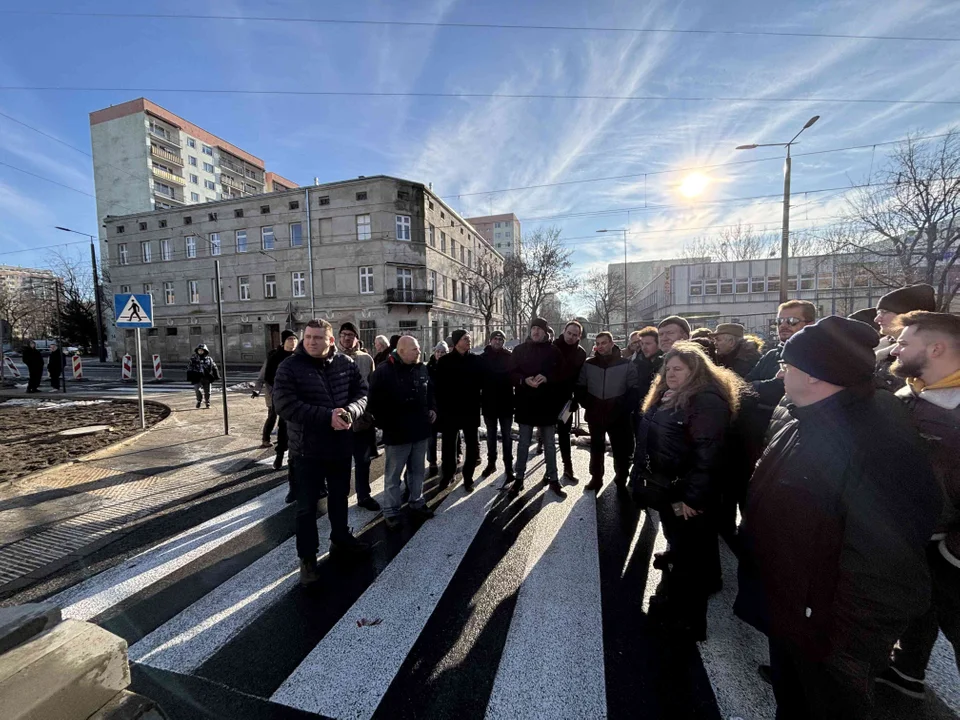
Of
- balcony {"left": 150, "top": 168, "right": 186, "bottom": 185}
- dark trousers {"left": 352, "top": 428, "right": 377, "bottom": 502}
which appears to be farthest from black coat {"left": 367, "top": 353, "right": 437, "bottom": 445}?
balcony {"left": 150, "top": 168, "right": 186, "bottom": 185}

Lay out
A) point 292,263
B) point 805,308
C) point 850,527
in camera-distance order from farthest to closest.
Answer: point 292,263 → point 805,308 → point 850,527

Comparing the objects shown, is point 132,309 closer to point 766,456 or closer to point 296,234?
point 766,456

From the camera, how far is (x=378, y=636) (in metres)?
2.60

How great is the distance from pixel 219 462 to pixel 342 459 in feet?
13.0

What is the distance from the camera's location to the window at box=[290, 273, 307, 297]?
3124 centimetres

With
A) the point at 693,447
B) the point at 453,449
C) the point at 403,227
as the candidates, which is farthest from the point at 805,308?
the point at 403,227

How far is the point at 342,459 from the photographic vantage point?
135 inches

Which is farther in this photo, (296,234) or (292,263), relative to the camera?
(296,234)

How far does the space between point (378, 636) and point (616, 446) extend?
366 cm

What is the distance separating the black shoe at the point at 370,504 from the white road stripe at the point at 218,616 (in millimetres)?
920

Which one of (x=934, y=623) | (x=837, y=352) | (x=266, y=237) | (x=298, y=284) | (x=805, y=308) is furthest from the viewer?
(x=266, y=237)

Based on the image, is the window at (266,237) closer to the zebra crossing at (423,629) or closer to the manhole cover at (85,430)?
the manhole cover at (85,430)

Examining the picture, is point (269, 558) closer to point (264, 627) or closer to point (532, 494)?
point (264, 627)

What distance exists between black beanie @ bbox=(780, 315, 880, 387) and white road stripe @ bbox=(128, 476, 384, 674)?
3.47 metres
